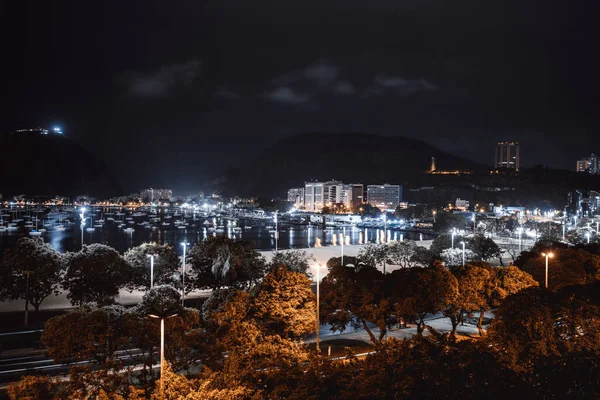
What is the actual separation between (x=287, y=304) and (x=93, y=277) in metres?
8.64

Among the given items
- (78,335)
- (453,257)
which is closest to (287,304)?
(78,335)

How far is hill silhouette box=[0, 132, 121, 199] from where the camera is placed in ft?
361

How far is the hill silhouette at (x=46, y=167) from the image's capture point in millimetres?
110062

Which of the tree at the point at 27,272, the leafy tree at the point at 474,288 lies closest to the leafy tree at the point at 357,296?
the leafy tree at the point at 474,288

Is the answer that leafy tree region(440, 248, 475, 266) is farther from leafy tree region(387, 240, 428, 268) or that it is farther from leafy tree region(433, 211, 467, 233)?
leafy tree region(433, 211, 467, 233)

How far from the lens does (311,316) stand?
1012 centimetres

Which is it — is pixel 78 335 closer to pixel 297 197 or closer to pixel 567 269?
pixel 567 269

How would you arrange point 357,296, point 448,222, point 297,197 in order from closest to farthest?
1. point 357,296
2. point 448,222
3. point 297,197

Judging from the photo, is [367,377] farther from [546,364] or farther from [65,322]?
[65,322]

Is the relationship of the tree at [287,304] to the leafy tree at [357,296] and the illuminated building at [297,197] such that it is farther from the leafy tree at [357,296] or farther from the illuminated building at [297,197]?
the illuminated building at [297,197]

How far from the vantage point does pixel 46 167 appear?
116750 mm

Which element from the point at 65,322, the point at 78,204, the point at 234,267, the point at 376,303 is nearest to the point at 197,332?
the point at 65,322

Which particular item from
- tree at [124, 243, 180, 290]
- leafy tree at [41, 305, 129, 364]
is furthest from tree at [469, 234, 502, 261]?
leafy tree at [41, 305, 129, 364]

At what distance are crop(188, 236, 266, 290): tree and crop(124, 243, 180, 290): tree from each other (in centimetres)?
92
